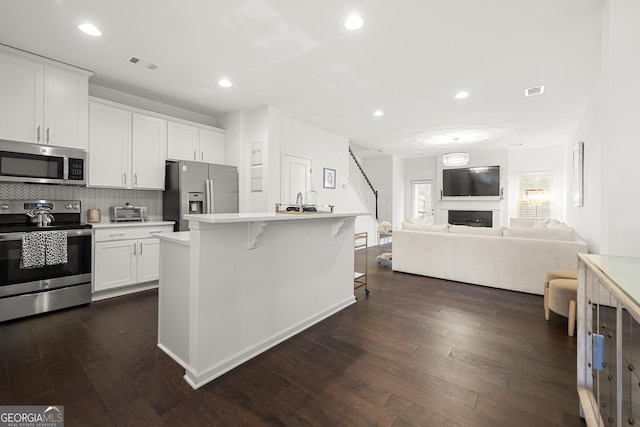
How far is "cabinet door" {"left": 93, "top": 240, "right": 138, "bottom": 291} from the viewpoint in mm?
3451

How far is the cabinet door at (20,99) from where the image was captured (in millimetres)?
2964

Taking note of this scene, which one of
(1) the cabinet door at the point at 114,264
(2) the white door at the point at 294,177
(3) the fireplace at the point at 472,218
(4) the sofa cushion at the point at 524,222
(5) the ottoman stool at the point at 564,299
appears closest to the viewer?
(5) the ottoman stool at the point at 564,299

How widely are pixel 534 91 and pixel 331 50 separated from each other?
10.3 feet

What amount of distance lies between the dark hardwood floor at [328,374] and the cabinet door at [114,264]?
0.48 m

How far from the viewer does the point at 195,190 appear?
4305 millimetres

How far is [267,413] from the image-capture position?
1.63 m

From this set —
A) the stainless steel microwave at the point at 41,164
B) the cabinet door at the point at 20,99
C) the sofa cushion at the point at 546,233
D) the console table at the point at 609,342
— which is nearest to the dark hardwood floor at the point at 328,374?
the console table at the point at 609,342

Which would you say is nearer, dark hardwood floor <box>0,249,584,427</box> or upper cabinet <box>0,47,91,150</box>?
dark hardwood floor <box>0,249,584,427</box>

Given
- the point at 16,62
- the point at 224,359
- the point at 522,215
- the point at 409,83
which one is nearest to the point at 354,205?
the point at 409,83

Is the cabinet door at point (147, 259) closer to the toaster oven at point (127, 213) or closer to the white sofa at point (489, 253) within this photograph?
the toaster oven at point (127, 213)

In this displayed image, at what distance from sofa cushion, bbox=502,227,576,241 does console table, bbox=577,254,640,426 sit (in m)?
2.57

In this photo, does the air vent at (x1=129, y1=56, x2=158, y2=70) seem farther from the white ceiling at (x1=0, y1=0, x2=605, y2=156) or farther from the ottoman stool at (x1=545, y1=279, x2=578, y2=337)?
the ottoman stool at (x1=545, y1=279, x2=578, y2=337)

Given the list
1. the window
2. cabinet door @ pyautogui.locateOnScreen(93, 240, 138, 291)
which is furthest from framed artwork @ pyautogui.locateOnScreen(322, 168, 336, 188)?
the window

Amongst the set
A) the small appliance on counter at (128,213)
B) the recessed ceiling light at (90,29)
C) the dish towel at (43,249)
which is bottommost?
the dish towel at (43,249)
